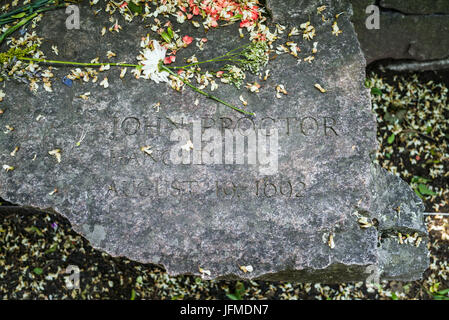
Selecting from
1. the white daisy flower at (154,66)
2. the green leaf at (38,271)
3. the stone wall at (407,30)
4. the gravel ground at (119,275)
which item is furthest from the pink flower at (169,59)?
the green leaf at (38,271)

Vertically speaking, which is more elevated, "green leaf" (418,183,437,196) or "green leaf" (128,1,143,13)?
"green leaf" (128,1,143,13)

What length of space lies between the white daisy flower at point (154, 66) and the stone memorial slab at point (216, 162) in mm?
45

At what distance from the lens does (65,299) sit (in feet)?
9.80

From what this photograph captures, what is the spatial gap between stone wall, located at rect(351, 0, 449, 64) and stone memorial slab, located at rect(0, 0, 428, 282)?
1.03 metres

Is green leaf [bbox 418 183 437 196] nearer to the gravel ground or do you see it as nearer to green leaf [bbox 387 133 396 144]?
the gravel ground

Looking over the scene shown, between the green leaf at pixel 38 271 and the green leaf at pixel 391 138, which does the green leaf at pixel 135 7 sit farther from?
the green leaf at pixel 391 138

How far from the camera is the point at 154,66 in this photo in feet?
7.29

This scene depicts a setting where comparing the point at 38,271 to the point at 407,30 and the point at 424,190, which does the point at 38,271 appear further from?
the point at 407,30

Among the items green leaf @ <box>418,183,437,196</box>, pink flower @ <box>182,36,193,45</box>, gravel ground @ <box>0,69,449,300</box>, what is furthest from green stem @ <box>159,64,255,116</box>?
green leaf @ <box>418,183,437,196</box>

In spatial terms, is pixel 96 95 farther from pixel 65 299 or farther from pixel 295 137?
pixel 65 299

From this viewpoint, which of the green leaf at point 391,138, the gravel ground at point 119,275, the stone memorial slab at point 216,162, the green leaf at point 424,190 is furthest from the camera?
the green leaf at point 391,138

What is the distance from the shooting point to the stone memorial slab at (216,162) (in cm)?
211

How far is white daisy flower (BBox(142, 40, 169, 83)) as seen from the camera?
222cm
